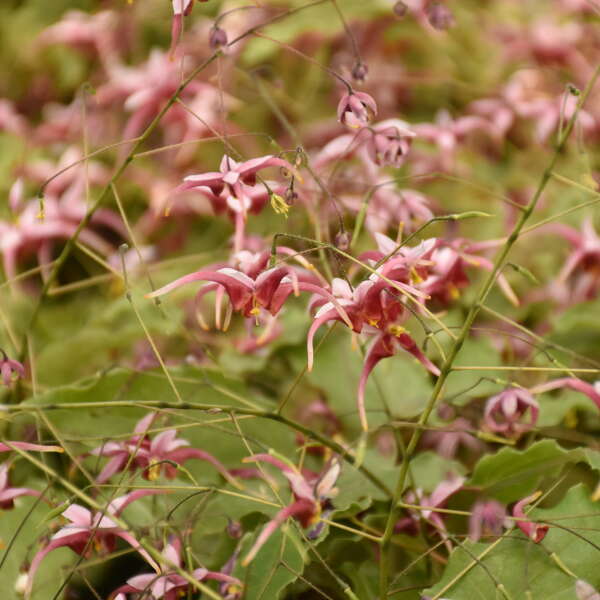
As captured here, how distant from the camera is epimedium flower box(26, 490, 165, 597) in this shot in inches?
20.8

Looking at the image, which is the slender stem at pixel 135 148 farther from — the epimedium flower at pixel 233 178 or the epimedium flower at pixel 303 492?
the epimedium flower at pixel 303 492

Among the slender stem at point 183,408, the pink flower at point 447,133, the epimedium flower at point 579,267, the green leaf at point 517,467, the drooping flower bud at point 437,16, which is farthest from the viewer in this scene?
the pink flower at point 447,133

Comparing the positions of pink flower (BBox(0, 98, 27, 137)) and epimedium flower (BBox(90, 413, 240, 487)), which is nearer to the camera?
epimedium flower (BBox(90, 413, 240, 487))

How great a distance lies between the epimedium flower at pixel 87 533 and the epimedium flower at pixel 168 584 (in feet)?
0.03

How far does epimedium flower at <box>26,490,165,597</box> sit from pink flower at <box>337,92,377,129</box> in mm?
253

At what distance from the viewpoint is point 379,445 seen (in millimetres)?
820

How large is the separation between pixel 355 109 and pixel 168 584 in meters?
0.31

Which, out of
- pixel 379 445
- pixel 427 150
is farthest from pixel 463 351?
pixel 427 150

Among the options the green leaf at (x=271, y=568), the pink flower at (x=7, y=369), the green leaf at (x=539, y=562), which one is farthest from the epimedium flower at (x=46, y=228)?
the green leaf at (x=539, y=562)

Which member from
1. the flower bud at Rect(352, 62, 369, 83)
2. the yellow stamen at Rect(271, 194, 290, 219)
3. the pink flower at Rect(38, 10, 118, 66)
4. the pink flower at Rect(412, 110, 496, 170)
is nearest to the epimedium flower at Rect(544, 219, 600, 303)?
the pink flower at Rect(412, 110, 496, 170)

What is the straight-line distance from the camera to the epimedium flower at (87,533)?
1.73ft

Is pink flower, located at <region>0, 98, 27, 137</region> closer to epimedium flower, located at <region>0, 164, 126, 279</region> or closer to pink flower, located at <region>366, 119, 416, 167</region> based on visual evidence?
epimedium flower, located at <region>0, 164, 126, 279</region>

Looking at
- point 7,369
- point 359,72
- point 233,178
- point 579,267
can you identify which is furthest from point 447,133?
point 7,369

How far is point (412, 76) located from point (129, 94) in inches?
15.2
